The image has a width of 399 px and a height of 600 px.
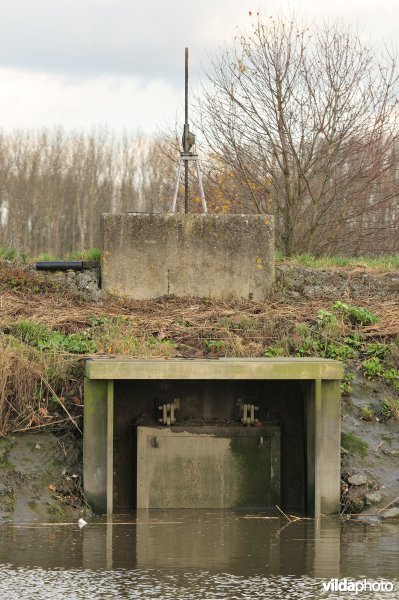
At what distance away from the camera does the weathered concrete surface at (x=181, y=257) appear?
50.6 ft

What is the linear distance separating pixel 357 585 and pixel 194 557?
157 centimetres

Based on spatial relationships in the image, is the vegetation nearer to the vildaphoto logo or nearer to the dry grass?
the dry grass

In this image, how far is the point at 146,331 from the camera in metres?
13.7

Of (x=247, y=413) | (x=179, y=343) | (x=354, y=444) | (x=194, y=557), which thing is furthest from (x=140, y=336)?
(x=194, y=557)

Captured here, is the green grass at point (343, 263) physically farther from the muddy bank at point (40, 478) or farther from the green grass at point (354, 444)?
the muddy bank at point (40, 478)

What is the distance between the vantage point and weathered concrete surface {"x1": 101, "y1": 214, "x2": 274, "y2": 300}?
15414mm

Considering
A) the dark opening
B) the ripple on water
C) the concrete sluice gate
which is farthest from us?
the dark opening

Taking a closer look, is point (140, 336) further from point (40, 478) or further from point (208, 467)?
point (40, 478)

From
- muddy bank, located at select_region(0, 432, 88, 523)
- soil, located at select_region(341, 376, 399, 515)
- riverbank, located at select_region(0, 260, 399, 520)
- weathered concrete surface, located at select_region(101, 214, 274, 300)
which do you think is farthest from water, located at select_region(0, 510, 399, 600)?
weathered concrete surface, located at select_region(101, 214, 274, 300)

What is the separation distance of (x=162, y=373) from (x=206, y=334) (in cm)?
236

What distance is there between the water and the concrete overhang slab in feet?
4.57

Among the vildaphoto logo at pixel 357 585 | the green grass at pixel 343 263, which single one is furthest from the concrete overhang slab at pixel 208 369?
the green grass at pixel 343 263

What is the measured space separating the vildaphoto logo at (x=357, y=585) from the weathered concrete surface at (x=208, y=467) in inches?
144

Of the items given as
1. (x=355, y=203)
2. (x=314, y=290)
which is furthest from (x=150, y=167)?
(x=314, y=290)
